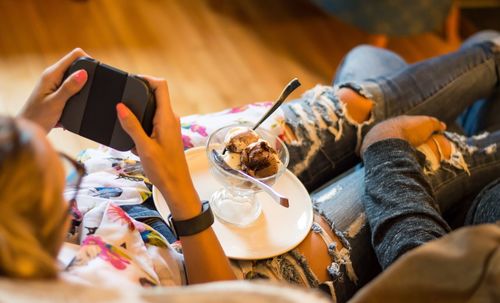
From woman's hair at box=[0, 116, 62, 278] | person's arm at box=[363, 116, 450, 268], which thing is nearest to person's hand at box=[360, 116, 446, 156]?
person's arm at box=[363, 116, 450, 268]

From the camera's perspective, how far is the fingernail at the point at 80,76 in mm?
806

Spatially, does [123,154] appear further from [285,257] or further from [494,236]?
[494,236]

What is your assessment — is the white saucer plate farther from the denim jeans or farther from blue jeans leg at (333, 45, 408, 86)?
blue jeans leg at (333, 45, 408, 86)

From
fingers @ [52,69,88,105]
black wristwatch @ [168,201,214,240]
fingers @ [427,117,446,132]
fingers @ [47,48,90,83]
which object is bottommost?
fingers @ [427,117,446,132]

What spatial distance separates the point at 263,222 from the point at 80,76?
0.39m

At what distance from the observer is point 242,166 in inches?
34.9

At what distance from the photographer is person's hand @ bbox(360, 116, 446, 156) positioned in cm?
112

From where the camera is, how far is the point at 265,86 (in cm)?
193

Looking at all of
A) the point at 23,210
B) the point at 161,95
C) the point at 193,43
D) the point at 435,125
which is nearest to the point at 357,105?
the point at 435,125

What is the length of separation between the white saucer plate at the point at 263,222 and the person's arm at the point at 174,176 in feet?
0.25

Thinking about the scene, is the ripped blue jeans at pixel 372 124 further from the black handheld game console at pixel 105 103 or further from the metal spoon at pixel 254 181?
the black handheld game console at pixel 105 103

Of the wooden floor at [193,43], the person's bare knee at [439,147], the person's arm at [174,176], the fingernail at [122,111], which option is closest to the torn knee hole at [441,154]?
the person's bare knee at [439,147]

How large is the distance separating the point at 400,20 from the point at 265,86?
556 mm

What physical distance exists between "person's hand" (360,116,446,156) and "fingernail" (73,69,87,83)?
0.59 m
